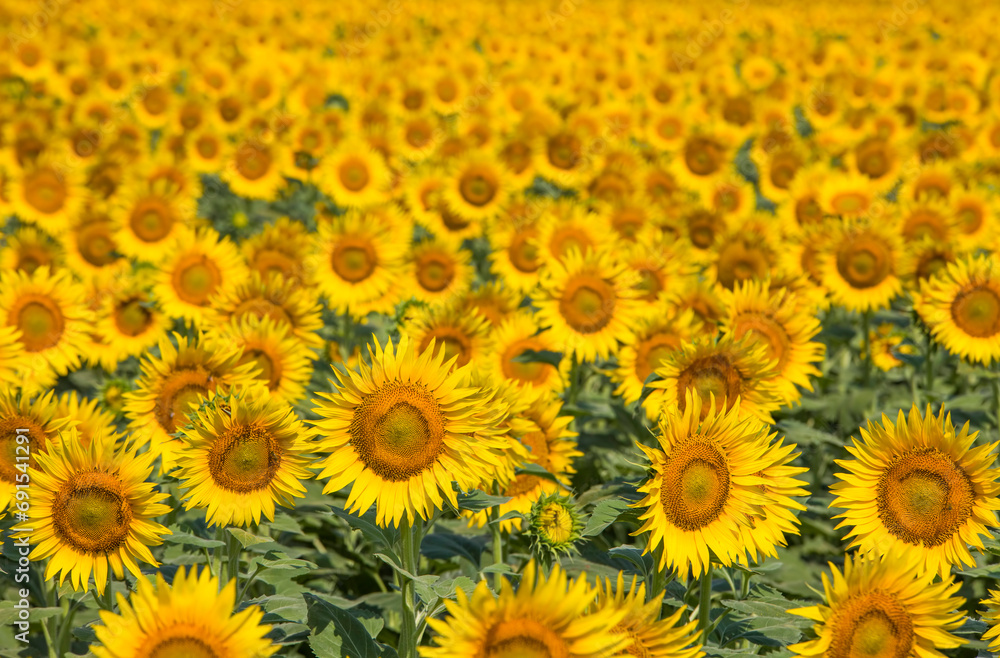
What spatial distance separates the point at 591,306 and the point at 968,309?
2174 millimetres

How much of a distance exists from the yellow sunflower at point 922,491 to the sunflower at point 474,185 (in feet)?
18.0

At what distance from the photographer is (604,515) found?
9.71ft

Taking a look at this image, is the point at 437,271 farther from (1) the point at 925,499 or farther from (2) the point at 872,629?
(2) the point at 872,629

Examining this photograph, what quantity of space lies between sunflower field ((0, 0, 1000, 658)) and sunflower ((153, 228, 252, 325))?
1.0 inches

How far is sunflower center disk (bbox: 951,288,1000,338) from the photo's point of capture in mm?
4641

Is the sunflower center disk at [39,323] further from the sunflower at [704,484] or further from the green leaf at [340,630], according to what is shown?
the sunflower at [704,484]

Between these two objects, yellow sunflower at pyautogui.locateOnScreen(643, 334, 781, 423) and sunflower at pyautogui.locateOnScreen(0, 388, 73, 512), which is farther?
yellow sunflower at pyautogui.locateOnScreen(643, 334, 781, 423)

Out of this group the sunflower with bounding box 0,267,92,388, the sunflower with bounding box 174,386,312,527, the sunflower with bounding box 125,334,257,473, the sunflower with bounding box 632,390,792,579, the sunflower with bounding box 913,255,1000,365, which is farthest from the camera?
the sunflower with bounding box 0,267,92,388

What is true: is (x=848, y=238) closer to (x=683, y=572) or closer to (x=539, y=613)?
(x=683, y=572)

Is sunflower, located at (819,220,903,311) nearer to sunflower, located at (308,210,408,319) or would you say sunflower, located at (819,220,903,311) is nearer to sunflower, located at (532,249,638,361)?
sunflower, located at (532,249,638,361)

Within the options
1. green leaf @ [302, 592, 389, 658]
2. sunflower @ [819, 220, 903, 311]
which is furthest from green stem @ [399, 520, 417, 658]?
sunflower @ [819, 220, 903, 311]

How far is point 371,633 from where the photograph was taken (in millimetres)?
3107

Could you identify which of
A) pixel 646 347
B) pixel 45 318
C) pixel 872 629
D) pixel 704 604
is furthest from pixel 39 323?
pixel 872 629

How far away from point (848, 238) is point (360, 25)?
13753 millimetres
